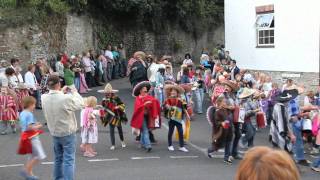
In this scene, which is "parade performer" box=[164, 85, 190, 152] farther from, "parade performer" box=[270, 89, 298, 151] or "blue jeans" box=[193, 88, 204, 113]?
"blue jeans" box=[193, 88, 204, 113]

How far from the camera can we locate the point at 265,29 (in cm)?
2205

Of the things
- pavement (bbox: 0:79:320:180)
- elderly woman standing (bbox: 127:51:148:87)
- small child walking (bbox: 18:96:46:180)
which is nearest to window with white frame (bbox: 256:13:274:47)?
elderly woman standing (bbox: 127:51:148:87)

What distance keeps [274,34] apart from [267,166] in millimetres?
19137

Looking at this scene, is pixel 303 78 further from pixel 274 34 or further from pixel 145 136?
pixel 145 136

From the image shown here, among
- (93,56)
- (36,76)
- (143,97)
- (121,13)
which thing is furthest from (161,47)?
(143,97)

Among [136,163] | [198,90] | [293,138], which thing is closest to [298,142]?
[293,138]

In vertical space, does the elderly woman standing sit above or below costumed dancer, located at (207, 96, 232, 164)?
above

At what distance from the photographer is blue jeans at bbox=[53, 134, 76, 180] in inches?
344

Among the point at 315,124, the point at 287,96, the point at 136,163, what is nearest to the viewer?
the point at 136,163

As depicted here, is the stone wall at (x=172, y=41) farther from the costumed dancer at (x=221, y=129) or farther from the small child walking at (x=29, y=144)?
the small child walking at (x=29, y=144)

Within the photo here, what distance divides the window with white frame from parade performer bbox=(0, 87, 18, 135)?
1102 cm

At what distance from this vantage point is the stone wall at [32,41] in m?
23.9

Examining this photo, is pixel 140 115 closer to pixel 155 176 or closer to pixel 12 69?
pixel 155 176

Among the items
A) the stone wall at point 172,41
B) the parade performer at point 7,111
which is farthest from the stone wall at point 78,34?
the parade performer at point 7,111
